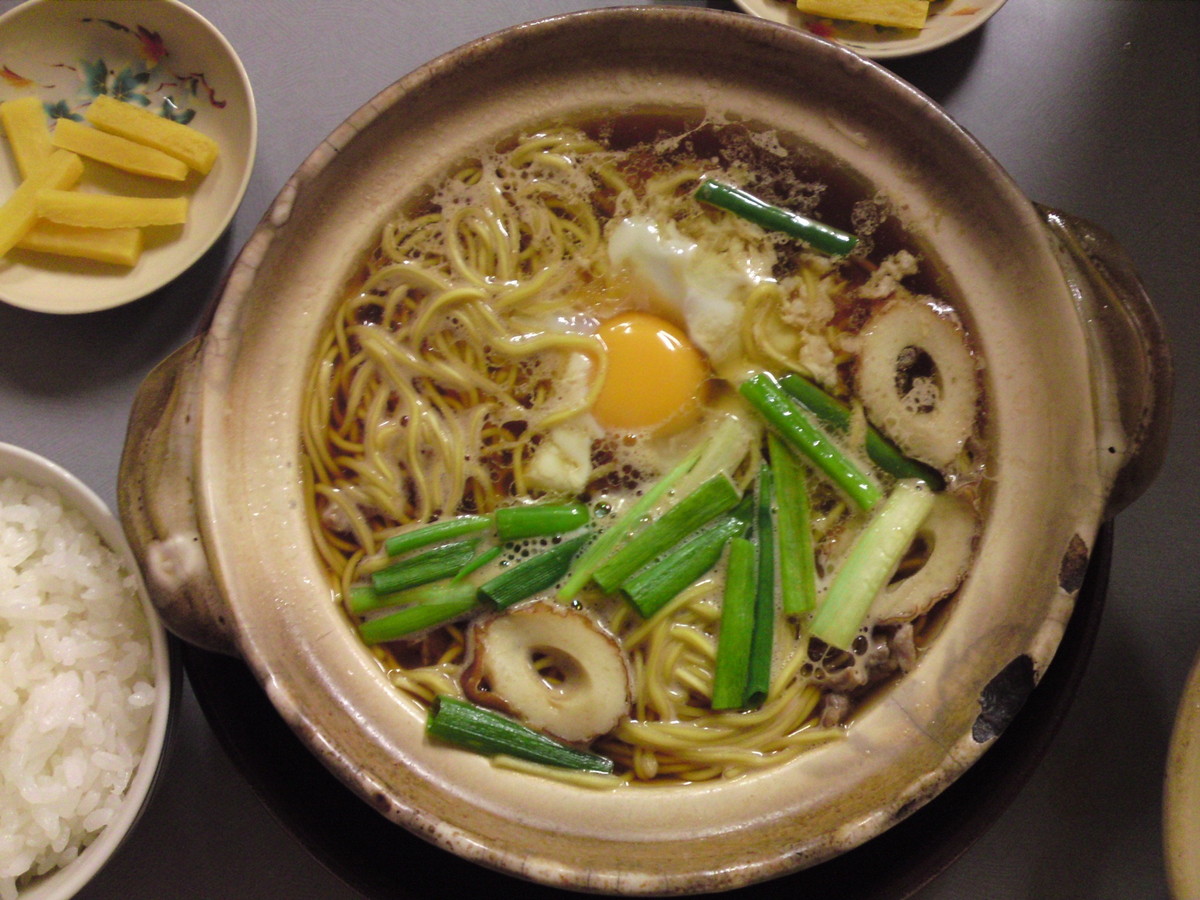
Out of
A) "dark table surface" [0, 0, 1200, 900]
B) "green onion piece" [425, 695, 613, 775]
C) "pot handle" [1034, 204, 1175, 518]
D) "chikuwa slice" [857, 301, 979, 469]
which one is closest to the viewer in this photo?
"pot handle" [1034, 204, 1175, 518]

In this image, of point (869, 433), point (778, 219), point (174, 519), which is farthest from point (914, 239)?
point (174, 519)

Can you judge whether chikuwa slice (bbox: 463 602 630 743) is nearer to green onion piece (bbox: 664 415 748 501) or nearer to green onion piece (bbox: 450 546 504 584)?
green onion piece (bbox: 450 546 504 584)

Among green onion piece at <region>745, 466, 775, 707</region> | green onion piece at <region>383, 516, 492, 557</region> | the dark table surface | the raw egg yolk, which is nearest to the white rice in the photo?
the dark table surface

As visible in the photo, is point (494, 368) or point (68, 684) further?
point (494, 368)

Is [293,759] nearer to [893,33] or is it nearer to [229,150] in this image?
[229,150]

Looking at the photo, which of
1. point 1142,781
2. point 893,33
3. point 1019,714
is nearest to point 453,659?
point 1019,714

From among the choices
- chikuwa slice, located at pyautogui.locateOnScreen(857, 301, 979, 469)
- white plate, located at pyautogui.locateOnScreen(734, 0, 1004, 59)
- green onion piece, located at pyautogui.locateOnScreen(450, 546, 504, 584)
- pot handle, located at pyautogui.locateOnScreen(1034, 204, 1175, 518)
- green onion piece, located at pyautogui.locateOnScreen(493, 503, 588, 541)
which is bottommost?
green onion piece, located at pyautogui.locateOnScreen(450, 546, 504, 584)

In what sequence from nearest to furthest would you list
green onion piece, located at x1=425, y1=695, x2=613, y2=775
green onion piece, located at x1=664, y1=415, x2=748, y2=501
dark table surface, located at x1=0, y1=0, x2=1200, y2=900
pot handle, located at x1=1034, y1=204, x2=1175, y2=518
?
pot handle, located at x1=1034, y1=204, x2=1175, y2=518 → green onion piece, located at x1=425, y1=695, x2=613, y2=775 → green onion piece, located at x1=664, y1=415, x2=748, y2=501 → dark table surface, located at x1=0, y1=0, x2=1200, y2=900

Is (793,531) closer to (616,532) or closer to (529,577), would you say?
(616,532)
